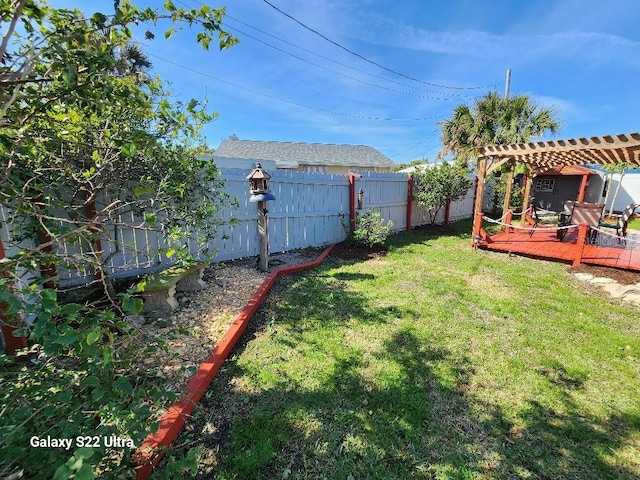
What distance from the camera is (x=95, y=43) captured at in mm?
1328

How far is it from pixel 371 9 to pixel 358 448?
34.3 feet

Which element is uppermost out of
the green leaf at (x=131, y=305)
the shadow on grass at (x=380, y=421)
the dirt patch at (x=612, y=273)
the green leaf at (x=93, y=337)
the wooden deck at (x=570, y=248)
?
the green leaf at (x=131, y=305)

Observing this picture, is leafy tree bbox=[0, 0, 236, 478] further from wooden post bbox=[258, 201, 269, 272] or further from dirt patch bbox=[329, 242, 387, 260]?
dirt patch bbox=[329, 242, 387, 260]

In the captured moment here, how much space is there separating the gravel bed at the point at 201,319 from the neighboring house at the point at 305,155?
1431cm

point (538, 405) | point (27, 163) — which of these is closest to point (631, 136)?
point (538, 405)

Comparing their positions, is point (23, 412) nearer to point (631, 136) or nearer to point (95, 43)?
point (95, 43)

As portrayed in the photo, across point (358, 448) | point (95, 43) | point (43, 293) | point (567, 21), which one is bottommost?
point (358, 448)

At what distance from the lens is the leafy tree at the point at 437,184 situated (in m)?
9.36

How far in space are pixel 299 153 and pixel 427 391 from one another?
1962cm

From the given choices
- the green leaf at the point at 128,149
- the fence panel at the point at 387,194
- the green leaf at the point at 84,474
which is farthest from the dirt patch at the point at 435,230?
the green leaf at the point at 84,474

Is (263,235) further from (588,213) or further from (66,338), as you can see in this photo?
(588,213)

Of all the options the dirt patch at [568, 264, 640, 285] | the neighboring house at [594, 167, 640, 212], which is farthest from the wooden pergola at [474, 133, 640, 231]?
the neighboring house at [594, 167, 640, 212]

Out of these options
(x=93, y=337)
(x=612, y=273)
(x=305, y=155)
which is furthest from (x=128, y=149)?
(x=305, y=155)

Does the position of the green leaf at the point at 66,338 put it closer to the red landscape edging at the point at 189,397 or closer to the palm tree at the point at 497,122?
the red landscape edging at the point at 189,397
